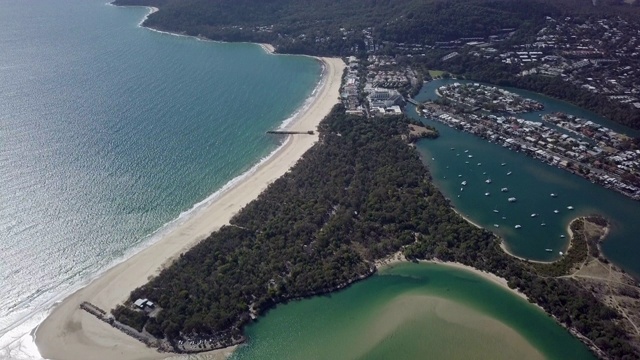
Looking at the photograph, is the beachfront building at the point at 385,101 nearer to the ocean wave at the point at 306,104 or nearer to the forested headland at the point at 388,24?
the ocean wave at the point at 306,104

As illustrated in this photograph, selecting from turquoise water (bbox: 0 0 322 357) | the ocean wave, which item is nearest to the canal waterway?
the ocean wave

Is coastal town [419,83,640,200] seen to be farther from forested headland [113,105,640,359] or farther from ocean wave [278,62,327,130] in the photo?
ocean wave [278,62,327,130]

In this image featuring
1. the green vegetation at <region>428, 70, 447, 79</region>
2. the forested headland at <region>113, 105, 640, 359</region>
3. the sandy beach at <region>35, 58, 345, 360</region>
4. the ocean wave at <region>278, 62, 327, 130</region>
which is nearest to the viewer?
the sandy beach at <region>35, 58, 345, 360</region>

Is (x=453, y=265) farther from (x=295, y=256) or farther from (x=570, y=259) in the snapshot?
(x=295, y=256)

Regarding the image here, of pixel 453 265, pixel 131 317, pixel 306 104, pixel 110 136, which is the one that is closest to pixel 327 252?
pixel 453 265

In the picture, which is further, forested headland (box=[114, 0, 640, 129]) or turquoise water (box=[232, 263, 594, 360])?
forested headland (box=[114, 0, 640, 129])

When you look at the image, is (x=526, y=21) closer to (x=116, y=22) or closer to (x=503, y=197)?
(x=503, y=197)

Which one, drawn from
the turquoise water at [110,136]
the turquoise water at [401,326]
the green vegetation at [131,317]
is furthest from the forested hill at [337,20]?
the green vegetation at [131,317]

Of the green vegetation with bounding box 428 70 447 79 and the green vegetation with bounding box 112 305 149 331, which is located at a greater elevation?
the green vegetation with bounding box 428 70 447 79
